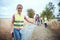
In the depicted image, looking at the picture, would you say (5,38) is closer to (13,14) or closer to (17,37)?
(17,37)

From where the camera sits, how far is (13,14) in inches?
106

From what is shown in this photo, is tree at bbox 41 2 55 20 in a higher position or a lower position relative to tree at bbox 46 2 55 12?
lower

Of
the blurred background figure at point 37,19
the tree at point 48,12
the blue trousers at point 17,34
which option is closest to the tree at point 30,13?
the blurred background figure at point 37,19

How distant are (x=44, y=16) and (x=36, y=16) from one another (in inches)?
4.9

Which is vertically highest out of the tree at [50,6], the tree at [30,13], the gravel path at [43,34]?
the tree at [50,6]

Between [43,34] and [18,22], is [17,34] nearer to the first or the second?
[18,22]

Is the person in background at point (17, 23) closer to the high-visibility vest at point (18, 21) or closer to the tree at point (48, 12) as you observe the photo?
the high-visibility vest at point (18, 21)

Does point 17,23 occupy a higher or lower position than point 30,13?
lower

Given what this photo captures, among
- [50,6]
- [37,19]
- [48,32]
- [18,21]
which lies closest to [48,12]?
[50,6]

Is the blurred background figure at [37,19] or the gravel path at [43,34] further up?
the blurred background figure at [37,19]

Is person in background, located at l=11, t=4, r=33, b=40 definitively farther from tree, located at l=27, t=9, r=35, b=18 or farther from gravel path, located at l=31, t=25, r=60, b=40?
gravel path, located at l=31, t=25, r=60, b=40

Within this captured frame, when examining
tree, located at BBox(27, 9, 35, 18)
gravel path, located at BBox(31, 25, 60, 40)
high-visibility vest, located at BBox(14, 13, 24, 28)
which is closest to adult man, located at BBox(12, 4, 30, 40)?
high-visibility vest, located at BBox(14, 13, 24, 28)

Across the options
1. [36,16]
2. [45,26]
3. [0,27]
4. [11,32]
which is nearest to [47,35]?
[45,26]

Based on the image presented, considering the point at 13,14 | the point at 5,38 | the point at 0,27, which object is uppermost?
the point at 13,14
